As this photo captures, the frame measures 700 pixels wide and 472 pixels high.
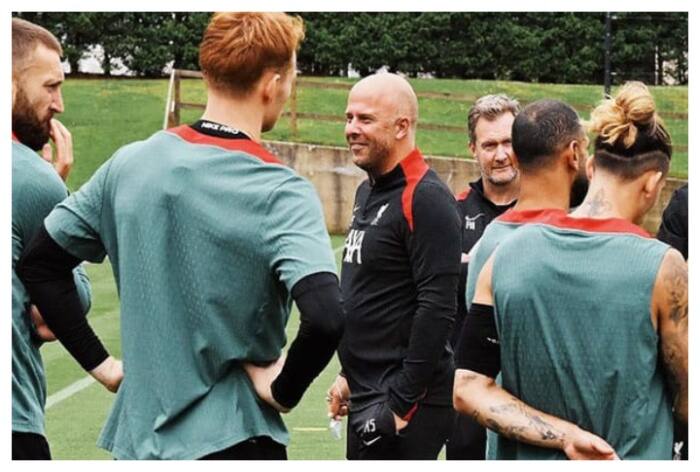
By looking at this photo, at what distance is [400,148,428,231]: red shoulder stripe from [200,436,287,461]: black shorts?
1.90 meters

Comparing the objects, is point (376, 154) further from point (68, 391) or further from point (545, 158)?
point (68, 391)

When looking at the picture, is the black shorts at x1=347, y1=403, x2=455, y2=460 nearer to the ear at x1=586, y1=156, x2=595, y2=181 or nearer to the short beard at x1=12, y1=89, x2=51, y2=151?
the ear at x1=586, y1=156, x2=595, y2=181

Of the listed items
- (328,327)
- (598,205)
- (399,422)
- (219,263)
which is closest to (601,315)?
(598,205)

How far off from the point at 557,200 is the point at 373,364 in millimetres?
1558

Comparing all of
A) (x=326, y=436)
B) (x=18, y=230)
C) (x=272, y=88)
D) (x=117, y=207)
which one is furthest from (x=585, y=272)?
(x=326, y=436)

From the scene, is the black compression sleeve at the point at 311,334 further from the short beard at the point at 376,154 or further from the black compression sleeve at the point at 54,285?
the short beard at the point at 376,154

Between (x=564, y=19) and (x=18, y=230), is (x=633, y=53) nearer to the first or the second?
(x=564, y=19)

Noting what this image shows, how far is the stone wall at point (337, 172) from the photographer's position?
28094mm

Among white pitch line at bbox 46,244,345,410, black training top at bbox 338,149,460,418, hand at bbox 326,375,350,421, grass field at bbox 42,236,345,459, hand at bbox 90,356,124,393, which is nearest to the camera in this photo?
hand at bbox 90,356,124,393

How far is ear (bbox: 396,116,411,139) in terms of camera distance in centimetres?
630

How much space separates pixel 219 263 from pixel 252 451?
1.87 feet

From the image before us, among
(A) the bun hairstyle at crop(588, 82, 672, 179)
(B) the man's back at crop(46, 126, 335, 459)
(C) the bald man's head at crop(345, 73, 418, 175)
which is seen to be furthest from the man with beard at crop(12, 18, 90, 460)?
(A) the bun hairstyle at crop(588, 82, 672, 179)

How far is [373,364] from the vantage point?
20.1 feet

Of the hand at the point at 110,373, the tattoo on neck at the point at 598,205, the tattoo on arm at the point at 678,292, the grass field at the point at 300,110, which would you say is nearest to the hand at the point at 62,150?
the hand at the point at 110,373
